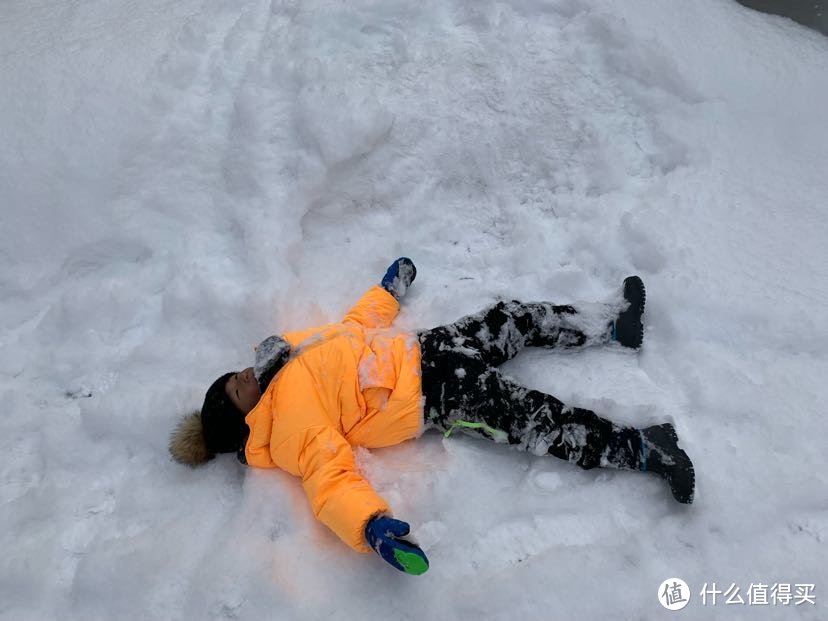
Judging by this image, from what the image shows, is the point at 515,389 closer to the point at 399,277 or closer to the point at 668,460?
the point at 668,460

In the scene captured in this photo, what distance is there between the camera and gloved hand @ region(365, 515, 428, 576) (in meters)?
1.70

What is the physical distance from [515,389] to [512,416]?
10 centimetres

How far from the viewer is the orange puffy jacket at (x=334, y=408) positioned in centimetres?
195

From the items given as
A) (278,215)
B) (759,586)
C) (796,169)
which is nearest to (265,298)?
(278,215)

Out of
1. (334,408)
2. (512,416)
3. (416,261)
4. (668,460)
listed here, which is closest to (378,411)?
(334,408)

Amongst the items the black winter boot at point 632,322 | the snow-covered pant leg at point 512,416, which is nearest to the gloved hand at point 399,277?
the snow-covered pant leg at point 512,416

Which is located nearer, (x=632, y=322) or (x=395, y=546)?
(x=395, y=546)

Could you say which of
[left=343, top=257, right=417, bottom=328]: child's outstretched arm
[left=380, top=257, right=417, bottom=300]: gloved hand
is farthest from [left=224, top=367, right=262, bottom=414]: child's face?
[left=380, top=257, right=417, bottom=300]: gloved hand

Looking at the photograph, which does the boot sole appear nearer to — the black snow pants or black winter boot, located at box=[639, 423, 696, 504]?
black winter boot, located at box=[639, 423, 696, 504]

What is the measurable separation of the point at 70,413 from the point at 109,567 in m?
0.66

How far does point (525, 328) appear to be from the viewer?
2350mm

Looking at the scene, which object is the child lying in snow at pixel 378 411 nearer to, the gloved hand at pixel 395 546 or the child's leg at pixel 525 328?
the child's leg at pixel 525 328

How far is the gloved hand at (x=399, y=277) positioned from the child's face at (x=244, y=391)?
0.69m

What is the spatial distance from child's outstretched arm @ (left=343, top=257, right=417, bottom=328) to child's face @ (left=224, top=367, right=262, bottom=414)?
0.45 meters
